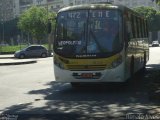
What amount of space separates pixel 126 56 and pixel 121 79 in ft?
3.18

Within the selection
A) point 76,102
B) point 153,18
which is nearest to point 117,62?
point 76,102

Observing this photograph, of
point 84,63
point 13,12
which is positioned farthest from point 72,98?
point 13,12

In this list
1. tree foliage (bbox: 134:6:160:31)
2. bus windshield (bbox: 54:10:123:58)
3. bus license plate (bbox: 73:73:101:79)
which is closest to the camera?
bus license plate (bbox: 73:73:101:79)

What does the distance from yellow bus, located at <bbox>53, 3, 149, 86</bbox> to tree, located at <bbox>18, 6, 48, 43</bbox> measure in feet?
201

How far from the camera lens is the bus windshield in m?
15.5

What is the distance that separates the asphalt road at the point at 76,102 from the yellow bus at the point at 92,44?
0.65 meters

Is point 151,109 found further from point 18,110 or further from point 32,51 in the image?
point 32,51

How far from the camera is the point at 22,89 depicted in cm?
1730

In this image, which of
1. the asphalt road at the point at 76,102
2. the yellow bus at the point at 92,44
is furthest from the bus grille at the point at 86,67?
the asphalt road at the point at 76,102

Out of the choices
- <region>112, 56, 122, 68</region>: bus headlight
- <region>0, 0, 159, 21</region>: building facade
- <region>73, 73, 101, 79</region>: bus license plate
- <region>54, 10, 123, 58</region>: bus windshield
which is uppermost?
<region>0, 0, 159, 21</region>: building facade

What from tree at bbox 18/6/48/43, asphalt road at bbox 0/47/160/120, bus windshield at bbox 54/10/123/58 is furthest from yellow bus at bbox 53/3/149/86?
tree at bbox 18/6/48/43

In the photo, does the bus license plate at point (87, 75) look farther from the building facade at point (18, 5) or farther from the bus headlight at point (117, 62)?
the building facade at point (18, 5)

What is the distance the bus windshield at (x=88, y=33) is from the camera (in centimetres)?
1552

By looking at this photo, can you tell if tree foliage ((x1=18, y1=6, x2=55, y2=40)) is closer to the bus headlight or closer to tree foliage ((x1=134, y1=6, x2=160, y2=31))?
tree foliage ((x1=134, y1=6, x2=160, y2=31))
